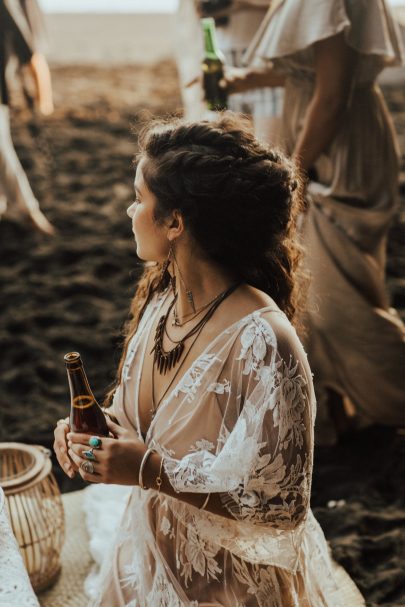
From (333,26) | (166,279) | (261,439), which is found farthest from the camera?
(333,26)

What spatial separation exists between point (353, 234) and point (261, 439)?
1.48m

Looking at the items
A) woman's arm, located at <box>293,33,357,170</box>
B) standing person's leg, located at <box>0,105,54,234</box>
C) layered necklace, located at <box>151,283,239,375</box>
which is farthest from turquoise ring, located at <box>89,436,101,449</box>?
standing person's leg, located at <box>0,105,54,234</box>

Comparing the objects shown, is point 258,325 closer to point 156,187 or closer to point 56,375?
point 156,187

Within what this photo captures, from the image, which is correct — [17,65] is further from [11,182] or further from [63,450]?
[63,450]

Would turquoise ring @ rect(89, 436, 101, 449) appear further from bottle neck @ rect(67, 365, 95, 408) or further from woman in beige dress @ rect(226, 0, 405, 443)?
woman in beige dress @ rect(226, 0, 405, 443)

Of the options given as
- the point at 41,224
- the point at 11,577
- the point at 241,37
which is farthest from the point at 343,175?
the point at 41,224

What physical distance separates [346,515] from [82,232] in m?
2.91

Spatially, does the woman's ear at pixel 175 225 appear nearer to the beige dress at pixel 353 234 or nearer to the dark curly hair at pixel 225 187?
the dark curly hair at pixel 225 187

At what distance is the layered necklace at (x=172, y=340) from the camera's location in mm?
1528

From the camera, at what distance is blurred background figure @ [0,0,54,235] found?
4.34 m

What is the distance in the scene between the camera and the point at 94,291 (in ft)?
14.0

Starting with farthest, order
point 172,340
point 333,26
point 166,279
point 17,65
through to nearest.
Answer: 1. point 17,65
2. point 333,26
3. point 166,279
4. point 172,340

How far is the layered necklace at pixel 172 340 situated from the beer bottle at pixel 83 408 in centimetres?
17

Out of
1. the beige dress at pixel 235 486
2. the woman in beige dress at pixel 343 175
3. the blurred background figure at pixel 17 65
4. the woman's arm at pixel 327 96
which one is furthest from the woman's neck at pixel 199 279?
the blurred background figure at pixel 17 65
